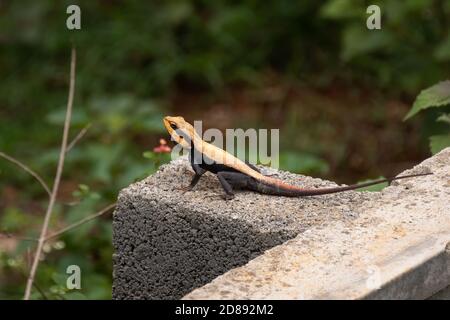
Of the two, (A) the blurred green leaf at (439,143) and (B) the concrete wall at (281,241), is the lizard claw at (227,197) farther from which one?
(A) the blurred green leaf at (439,143)

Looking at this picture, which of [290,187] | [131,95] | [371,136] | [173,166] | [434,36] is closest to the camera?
[290,187]

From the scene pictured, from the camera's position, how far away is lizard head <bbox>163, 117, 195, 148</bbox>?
3900 mm

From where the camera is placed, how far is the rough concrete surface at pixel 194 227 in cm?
360

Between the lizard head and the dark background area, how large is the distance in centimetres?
301

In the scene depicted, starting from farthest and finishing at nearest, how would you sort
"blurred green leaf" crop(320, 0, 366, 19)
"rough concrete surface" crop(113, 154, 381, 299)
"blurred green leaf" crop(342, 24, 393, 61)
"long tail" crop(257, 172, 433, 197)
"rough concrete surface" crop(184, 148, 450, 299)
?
"blurred green leaf" crop(342, 24, 393, 61), "blurred green leaf" crop(320, 0, 366, 19), "long tail" crop(257, 172, 433, 197), "rough concrete surface" crop(113, 154, 381, 299), "rough concrete surface" crop(184, 148, 450, 299)

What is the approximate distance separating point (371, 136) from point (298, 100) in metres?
0.70

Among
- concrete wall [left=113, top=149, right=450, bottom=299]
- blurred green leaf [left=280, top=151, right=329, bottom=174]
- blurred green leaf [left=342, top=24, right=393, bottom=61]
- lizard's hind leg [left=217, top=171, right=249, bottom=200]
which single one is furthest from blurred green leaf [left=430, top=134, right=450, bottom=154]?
blurred green leaf [left=342, top=24, right=393, bottom=61]

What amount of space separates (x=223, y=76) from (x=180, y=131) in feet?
15.8

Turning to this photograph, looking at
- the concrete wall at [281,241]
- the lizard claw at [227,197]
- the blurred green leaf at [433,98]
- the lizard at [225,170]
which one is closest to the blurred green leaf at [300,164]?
the blurred green leaf at [433,98]

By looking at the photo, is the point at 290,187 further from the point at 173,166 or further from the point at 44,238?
the point at 44,238

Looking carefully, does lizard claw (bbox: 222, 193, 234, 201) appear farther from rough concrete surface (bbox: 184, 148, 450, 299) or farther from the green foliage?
the green foliage

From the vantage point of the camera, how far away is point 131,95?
855cm

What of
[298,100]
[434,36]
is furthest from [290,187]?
[298,100]

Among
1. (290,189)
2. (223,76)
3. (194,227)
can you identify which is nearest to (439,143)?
(290,189)
